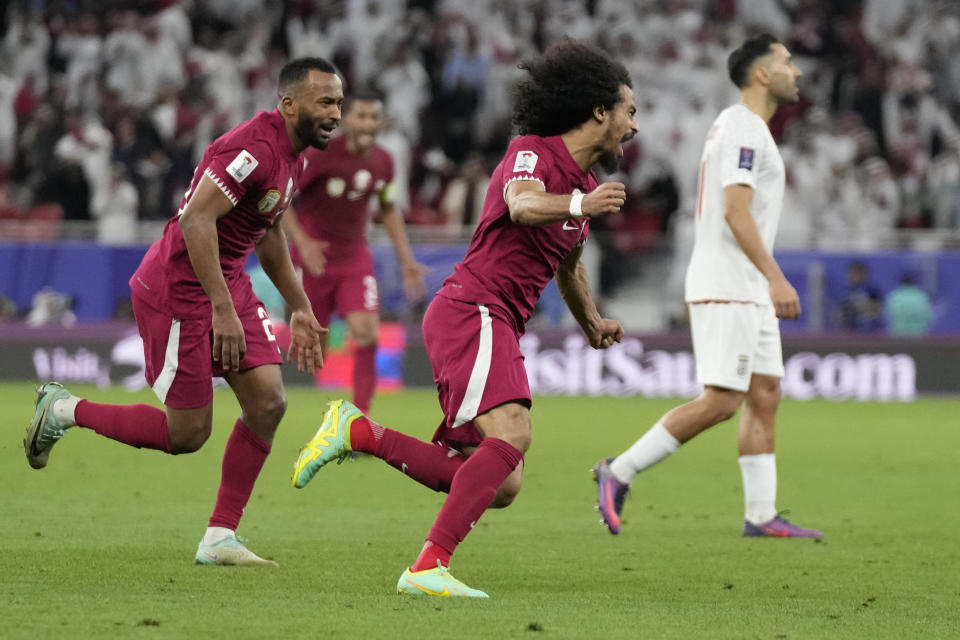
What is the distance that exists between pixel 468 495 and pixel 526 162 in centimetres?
123

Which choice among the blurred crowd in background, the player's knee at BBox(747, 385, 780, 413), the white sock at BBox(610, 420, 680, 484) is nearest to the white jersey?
the player's knee at BBox(747, 385, 780, 413)

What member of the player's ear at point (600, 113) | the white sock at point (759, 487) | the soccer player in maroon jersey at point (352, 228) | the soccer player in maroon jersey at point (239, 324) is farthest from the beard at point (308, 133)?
the soccer player in maroon jersey at point (352, 228)

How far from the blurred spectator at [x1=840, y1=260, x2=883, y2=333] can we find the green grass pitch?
5222 millimetres

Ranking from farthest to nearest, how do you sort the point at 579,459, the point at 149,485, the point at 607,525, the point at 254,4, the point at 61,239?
1. the point at 254,4
2. the point at 61,239
3. the point at 579,459
4. the point at 149,485
5. the point at 607,525

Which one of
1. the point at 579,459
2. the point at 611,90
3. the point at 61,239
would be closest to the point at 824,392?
the point at 579,459

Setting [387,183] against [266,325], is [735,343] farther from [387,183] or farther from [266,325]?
[387,183]

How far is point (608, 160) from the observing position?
650 cm

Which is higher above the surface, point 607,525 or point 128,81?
point 128,81

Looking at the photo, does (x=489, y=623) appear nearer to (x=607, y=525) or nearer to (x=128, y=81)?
(x=607, y=525)

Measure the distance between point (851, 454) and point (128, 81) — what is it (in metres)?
12.7

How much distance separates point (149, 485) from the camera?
33.1 ft

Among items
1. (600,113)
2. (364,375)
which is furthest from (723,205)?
(364,375)

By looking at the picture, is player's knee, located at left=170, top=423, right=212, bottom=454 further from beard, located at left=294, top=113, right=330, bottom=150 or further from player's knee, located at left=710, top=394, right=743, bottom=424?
player's knee, located at left=710, top=394, right=743, bottom=424

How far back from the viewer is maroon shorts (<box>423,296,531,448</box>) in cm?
615
